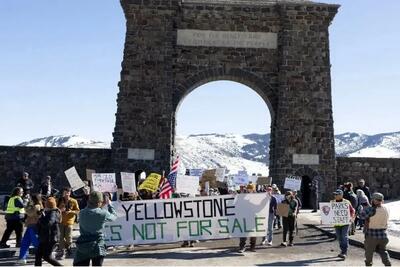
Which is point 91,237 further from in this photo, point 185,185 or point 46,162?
point 46,162

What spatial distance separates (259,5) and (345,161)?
29.5 feet

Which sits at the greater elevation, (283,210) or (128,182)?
(128,182)

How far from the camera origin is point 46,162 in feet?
89.6

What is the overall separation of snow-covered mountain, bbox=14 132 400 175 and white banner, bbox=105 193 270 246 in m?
73.6

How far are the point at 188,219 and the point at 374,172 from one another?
56.7ft

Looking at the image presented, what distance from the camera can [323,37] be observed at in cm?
2773

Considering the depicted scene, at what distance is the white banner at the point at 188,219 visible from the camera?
520 inches

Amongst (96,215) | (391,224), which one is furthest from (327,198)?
(96,215)

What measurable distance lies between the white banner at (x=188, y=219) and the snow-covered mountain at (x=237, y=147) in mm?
73557

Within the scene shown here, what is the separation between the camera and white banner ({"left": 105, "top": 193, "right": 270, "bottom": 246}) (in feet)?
43.3

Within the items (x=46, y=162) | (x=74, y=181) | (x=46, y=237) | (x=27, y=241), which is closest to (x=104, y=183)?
(x=74, y=181)

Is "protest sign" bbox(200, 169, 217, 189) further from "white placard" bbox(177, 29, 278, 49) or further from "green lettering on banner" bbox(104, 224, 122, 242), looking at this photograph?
"green lettering on banner" bbox(104, 224, 122, 242)

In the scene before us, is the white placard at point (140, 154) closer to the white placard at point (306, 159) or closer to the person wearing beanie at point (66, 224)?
the white placard at point (306, 159)

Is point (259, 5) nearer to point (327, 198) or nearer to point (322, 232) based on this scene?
point (327, 198)
